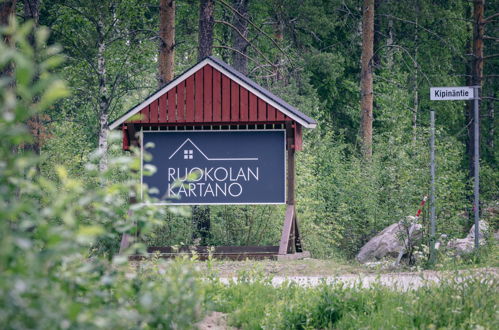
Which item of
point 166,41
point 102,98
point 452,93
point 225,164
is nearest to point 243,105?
point 225,164

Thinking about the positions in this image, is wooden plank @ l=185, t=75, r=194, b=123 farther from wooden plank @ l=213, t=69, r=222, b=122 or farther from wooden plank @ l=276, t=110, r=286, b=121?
wooden plank @ l=276, t=110, r=286, b=121

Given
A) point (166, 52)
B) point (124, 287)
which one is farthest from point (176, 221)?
point (124, 287)

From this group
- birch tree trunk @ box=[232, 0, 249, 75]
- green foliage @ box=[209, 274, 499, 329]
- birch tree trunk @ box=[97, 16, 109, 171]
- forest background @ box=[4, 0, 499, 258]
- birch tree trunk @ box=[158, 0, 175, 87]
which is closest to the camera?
green foliage @ box=[209, 274, 499, 329]

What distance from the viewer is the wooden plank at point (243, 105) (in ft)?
44.3

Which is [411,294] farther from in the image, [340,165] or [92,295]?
[340,165]

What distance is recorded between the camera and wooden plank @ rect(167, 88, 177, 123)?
535 inches

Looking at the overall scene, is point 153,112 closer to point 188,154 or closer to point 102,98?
point 188,154

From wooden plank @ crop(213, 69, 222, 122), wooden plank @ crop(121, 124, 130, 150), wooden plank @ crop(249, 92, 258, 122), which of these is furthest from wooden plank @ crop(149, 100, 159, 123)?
wooden plank @ crop(249, 92, 258, 122)

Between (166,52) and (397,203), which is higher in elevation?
(166,52)

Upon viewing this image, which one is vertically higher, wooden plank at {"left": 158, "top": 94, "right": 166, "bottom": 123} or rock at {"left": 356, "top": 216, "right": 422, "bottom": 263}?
wooden plank at {"left": 158, "top": 94, "right": 166, "bottom": 123}

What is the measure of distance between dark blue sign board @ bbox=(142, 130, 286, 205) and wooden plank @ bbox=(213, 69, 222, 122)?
306 mm

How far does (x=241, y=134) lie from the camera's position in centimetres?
1368

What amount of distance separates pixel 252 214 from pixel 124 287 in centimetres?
1212

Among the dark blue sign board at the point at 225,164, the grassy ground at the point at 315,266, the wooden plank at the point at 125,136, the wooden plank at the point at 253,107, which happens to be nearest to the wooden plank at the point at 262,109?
the wooden plank at the point at 253,107
